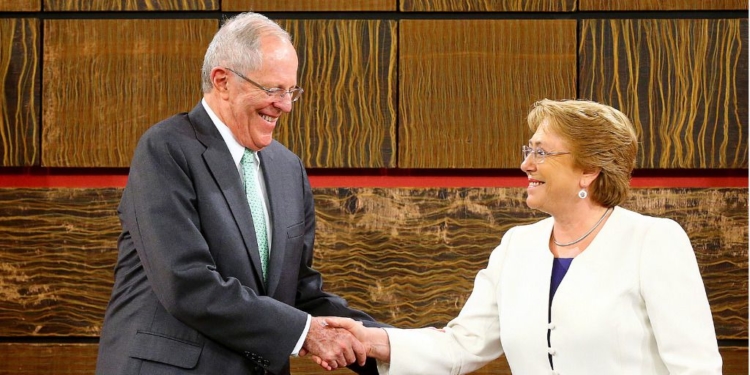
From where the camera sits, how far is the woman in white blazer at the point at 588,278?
1.92 metres

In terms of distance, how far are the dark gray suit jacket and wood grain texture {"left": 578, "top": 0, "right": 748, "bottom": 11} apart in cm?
157

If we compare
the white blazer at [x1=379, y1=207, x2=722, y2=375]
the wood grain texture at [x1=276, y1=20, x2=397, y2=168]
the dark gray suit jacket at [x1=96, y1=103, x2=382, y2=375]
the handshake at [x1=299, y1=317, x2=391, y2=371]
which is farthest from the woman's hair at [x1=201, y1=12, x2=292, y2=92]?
the wood grain texture at [x1=276, y1=20, x2=397, y2=168]

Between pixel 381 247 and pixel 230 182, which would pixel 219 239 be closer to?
pixel 230 182

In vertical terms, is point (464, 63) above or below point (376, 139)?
above

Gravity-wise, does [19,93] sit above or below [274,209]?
above

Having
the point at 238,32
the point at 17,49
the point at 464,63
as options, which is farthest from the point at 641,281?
the point at 17,49

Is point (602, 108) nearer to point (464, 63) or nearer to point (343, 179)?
point (464, 63)

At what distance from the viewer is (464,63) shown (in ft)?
10.3

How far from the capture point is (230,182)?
6.88ft

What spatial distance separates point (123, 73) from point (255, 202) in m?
1.25

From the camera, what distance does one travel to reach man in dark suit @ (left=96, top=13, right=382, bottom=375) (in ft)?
6.52

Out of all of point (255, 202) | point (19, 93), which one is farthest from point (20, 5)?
point (255, 202)

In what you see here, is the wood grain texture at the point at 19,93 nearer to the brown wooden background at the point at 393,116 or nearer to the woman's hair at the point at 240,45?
the brown wooden background at the point at 393,116

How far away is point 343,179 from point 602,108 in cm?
128
